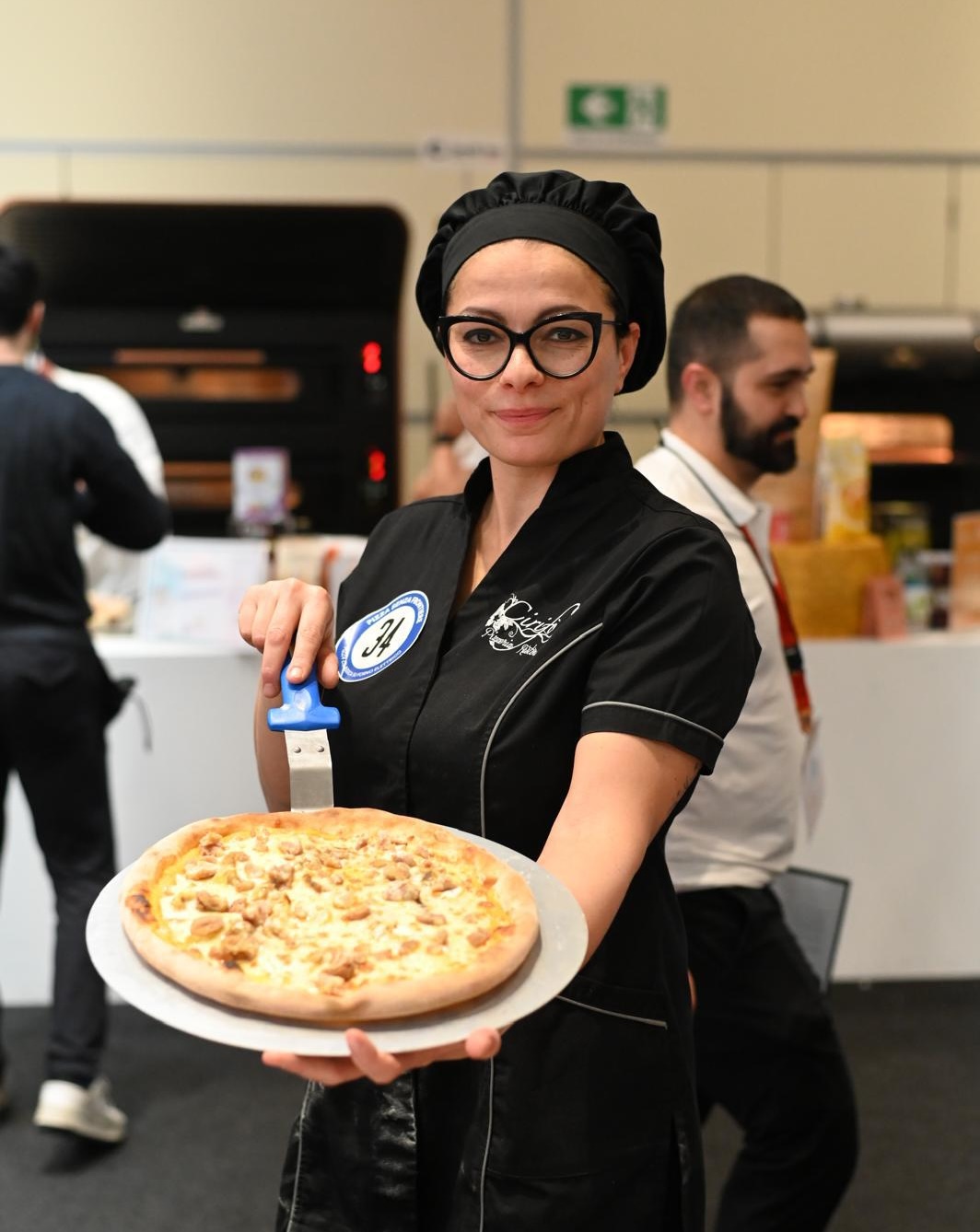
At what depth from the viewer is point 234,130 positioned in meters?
4.45

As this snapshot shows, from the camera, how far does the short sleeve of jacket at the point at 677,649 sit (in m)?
1.12

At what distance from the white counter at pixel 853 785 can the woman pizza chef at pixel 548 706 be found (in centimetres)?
198

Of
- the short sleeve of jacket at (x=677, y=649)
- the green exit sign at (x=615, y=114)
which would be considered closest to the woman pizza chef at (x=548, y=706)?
the short sleeve of jacket at (x=677, y=649)

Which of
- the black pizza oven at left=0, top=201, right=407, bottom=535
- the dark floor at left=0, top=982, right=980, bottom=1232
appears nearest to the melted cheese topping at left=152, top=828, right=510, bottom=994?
the dark floor at left=0, top=982, right=980, bottom=1232

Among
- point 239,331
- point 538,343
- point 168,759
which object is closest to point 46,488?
point 168,759

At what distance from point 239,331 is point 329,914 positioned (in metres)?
3.62

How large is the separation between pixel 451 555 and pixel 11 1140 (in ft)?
6.52

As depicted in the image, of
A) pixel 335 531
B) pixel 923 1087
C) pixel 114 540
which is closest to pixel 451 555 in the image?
pixel 114 540

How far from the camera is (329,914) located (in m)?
1.07

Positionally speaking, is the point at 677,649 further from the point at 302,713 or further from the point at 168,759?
the point at 168,759

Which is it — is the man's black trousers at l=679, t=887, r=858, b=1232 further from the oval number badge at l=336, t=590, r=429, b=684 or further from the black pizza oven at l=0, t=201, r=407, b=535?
the black pizza oven at l=0, t=201, r=407, b=535

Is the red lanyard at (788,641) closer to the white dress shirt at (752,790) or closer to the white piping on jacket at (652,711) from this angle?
the white dress shirt at (752,790)

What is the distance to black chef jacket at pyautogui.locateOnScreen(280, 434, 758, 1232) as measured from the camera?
1.17 metres

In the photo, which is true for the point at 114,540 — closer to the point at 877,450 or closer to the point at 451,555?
the point at 451,555
